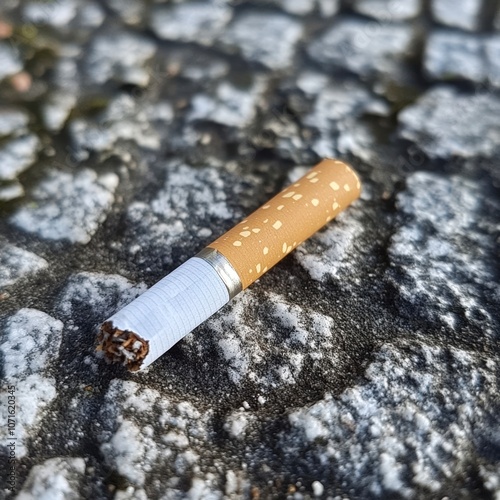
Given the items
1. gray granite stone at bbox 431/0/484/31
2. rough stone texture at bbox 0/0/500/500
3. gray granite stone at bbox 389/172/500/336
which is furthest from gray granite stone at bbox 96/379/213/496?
gray granite stone at bbox 431/0/484/31

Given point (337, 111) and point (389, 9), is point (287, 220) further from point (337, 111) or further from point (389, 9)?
point (389, 9)

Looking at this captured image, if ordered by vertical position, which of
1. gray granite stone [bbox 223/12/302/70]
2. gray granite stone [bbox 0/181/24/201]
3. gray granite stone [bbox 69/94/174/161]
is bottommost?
gray granite stone [bbox 0/181/24/201]

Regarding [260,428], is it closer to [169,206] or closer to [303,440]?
[303,440]

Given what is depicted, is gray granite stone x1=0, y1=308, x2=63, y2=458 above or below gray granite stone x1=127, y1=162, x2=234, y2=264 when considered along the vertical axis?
below

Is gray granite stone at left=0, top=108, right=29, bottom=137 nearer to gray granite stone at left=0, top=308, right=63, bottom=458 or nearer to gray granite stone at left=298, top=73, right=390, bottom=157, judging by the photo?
gray granite stone at left=0, top=308, right=63, bottom=458

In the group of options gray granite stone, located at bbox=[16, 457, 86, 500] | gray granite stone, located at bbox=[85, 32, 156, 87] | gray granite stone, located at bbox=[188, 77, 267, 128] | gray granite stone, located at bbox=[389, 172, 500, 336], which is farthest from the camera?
gray granite stone, located at bbox=[85, 32, 156, 87]

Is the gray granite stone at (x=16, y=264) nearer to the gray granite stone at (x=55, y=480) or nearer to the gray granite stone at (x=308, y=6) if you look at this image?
the gray granite stone at (x=55, y=480)

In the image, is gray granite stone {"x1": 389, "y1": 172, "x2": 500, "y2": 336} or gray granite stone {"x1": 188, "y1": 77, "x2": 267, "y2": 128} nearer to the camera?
gray granite stone {"x1": 389, "y1": 172, "x2": 500, "y2": 336}

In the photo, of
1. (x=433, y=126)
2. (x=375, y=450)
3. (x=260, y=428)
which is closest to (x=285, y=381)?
(x=260, y=428)
